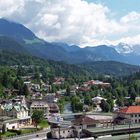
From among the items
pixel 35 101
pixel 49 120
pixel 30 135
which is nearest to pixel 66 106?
pixel 35 101

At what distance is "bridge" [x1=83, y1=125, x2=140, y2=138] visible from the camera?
46344mm

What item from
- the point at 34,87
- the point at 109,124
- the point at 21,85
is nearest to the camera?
the point at 109,124

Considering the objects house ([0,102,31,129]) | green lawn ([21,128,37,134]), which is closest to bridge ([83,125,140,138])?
green lawn ([21,128,37,134])

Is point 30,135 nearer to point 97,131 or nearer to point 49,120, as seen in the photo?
point 97,131

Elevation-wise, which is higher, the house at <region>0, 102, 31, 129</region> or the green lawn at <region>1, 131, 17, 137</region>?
the house at <region>0, 102, 31, 129</region>

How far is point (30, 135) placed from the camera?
48.7m

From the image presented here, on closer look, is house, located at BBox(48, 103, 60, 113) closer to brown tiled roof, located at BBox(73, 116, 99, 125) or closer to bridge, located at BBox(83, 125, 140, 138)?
brown tiled roof, located at BBox(73, 116, 99, 125)

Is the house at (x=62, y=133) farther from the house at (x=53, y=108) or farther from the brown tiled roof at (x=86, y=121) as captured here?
the house at (x=53, y=108)

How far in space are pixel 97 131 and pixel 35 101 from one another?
3605 centimetres

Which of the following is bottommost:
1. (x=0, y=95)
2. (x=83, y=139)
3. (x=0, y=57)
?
(x=83, y=139)

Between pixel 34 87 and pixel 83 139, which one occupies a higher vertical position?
pixel 34 87

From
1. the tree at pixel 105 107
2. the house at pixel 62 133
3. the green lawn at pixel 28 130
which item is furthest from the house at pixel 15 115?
the tree at pixel 105 107

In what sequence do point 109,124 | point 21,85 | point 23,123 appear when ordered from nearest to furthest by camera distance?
1. point 109,124
2. point 23,123
3. point 21,85

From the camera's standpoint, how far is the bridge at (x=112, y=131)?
4634cm
